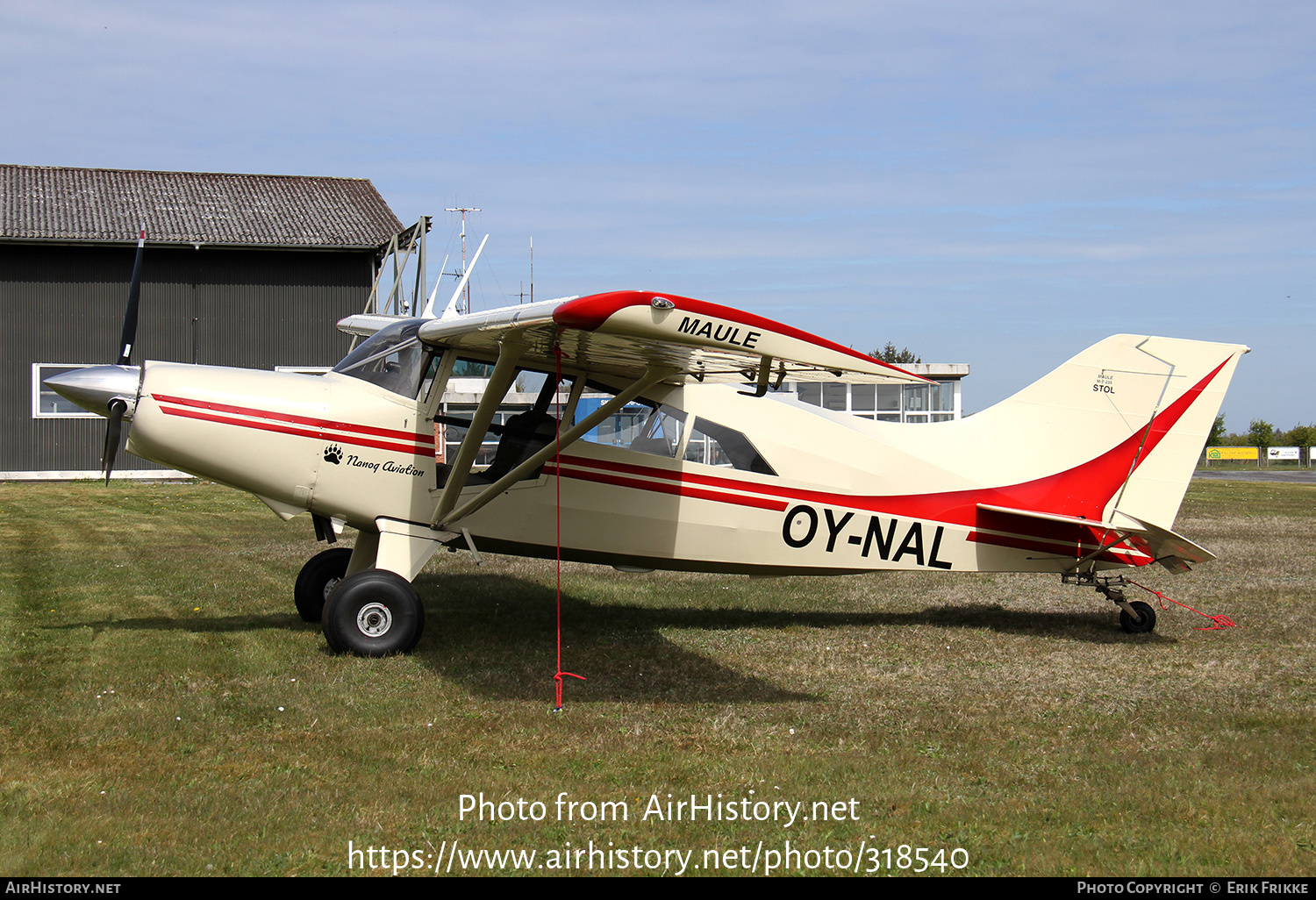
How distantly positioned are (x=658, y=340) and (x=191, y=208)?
1251 inches

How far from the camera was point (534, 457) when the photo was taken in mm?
7750

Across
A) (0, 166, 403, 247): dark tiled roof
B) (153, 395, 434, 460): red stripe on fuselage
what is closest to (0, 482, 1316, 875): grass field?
(153, 395, 434, 460): red stripe on fuselage

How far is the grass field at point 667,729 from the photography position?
4348 millimetres

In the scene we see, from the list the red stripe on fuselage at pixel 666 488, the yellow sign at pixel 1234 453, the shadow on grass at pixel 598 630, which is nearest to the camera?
the shadow on grass at pixel 598 630

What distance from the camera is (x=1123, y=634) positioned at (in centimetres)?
921

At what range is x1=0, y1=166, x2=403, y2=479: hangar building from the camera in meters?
29.5

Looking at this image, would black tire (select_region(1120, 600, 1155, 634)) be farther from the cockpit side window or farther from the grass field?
the cockpit side window

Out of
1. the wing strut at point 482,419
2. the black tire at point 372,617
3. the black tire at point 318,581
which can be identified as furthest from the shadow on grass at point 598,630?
the wing strut at point 482,419

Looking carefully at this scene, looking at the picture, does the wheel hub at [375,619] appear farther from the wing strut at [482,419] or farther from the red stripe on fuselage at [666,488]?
the red stripe on fuselage at [666,488]

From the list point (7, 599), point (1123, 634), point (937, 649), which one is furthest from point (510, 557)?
point (1123, 634)

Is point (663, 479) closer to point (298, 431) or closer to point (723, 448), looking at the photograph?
point (723, 448)

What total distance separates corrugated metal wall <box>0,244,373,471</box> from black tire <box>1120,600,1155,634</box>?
26.2 meters

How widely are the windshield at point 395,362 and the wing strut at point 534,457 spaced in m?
0.85

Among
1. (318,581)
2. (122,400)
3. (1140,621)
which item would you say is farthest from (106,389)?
(1140,621)
